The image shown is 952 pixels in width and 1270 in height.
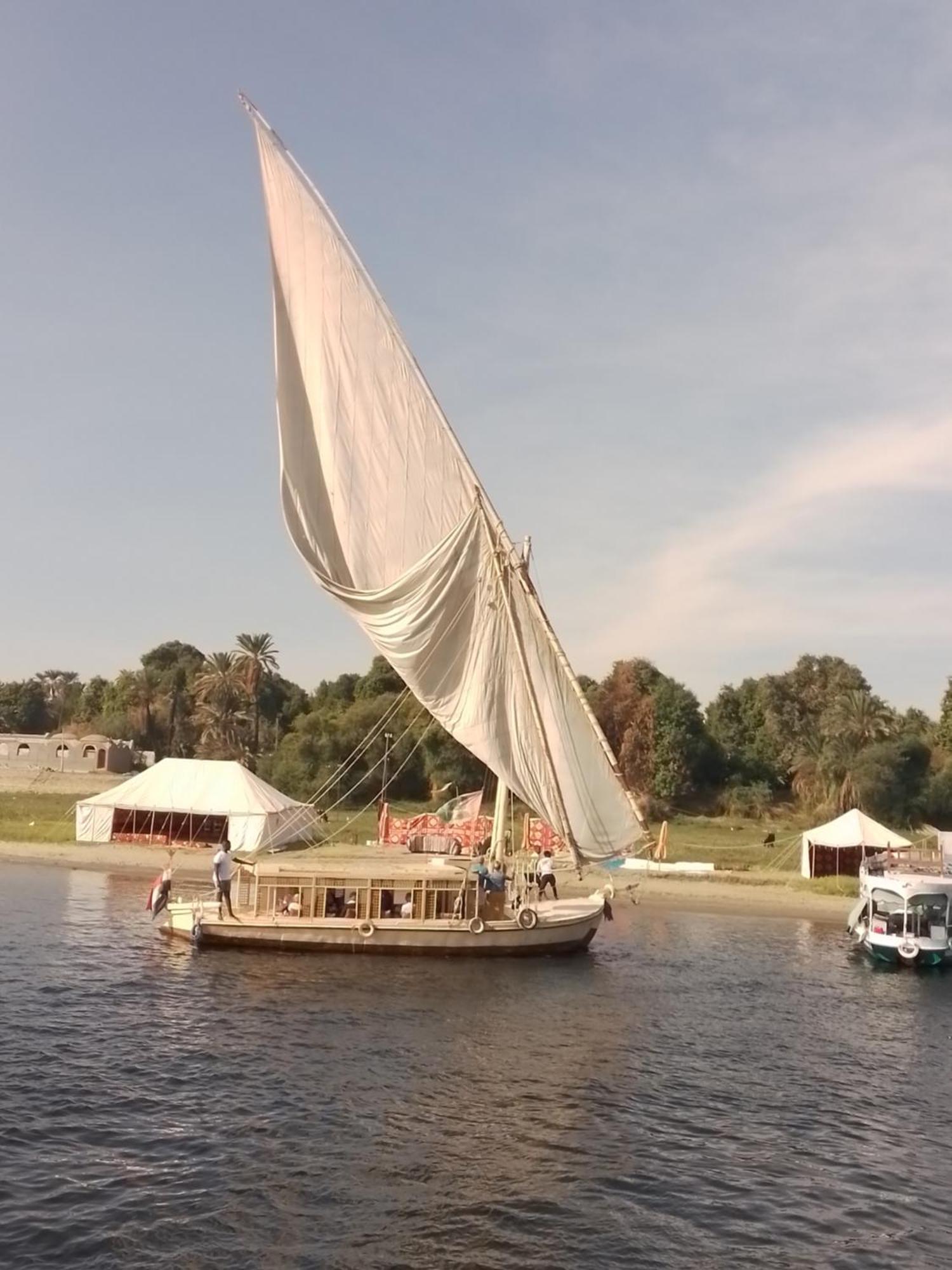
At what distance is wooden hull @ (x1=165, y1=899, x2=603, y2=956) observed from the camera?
36.4 m

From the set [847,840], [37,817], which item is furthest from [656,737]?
[37,817]

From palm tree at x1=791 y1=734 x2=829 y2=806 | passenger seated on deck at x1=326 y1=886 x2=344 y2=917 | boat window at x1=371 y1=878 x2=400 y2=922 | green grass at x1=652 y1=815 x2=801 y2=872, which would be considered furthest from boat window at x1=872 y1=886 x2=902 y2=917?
palm tree at x1=791 y1=734 x2=829 y2=806

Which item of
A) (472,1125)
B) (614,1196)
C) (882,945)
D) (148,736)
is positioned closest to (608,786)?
(882,945)

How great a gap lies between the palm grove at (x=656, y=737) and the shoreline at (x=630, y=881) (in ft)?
43.6

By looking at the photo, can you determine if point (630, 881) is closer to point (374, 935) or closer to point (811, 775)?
point (374, 935)

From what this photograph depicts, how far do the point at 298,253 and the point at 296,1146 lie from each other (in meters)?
26.1

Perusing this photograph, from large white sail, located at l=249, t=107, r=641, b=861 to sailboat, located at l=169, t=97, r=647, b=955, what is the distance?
1.9 inches

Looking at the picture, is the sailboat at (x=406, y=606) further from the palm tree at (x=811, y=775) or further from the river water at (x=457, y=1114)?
the palm tree at (x=811, y=775)

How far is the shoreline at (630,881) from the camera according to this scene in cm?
5334

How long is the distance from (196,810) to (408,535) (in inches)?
1292

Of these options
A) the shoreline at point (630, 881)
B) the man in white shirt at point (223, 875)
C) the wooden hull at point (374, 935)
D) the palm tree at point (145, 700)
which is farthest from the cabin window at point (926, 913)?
the palm tree at point (145, 700)

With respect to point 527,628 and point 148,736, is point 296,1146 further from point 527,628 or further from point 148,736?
point 148,736

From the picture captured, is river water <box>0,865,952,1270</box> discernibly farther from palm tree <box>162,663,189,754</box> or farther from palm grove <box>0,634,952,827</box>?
palm tree <box>162,663,189,754</box>

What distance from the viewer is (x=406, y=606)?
37.2 m
